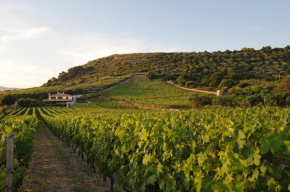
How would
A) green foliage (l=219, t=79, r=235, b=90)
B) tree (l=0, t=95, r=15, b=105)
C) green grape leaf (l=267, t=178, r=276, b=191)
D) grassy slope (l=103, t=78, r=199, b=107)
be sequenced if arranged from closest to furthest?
1. green grape leaf (l=267, t=178, r=276, b=191)
2. grassy slope (l=103, t=78, r=199, b=107)
3. green foliage (l=219, t=79, r=235, b=90)
4. tree (l=0, t=95, r=15, b=105)

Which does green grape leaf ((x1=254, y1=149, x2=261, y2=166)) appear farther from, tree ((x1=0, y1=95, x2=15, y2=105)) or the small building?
the small building

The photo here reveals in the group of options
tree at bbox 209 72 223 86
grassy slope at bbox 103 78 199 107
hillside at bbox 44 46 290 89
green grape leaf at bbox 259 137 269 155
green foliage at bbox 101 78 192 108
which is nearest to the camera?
green grape leaf at bbox 259 137 269 155

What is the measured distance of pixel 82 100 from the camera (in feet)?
218

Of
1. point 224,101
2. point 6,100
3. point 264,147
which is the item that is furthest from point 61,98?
point 264,147

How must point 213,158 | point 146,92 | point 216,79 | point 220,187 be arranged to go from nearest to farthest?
point 220,187, point 213,158, point 216,79, point 146,92

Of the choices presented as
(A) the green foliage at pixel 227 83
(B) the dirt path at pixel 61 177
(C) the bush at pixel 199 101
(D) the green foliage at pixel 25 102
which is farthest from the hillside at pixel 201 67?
(B) the dirt path at pixel 61 177

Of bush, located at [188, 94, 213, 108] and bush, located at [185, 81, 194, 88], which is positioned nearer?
bush, located at [188, 94, 213, 108]

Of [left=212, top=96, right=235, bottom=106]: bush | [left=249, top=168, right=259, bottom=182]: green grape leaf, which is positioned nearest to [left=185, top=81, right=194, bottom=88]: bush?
[left=212, top=96, right=235, bottom=106]: bush

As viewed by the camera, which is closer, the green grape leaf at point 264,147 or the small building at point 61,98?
the green grape leaf at point 264,147

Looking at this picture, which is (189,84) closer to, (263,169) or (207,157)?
(207,157)

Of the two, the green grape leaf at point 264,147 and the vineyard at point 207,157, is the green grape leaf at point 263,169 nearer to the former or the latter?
the vineyard at point 207,157

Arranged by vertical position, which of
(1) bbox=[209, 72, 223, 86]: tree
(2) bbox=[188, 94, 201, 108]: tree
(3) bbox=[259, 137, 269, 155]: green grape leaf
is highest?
(1) bbox=[209, 72, 223, 86]: tree

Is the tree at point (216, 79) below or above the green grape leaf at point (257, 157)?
above

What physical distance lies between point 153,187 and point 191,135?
1.34m
